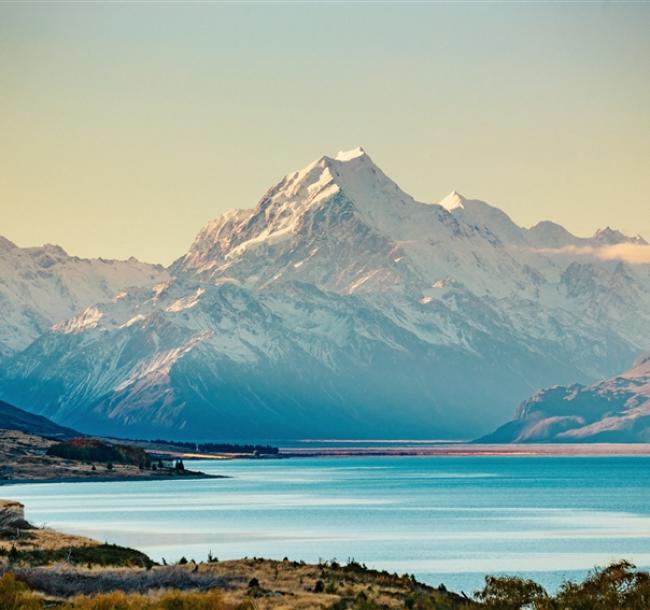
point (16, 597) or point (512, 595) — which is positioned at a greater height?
point (512, 595)

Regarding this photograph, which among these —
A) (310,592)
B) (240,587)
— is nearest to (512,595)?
(310,592)

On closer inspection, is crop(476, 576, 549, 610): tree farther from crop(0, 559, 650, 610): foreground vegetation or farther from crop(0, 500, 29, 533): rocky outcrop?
crop(0, 500, 29, 533): rocky outcrop

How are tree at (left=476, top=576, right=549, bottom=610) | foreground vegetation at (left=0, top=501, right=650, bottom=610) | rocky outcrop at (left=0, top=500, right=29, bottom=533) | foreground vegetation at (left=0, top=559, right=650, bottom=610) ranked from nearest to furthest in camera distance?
1. foreground vegetation at (left=0, top=559, right=650, bottom=610)
2. foreground vegetation at (left=0, top=501, right=650, bottom=610)
3. tree at (left=476, top=576, right=549, bottom=610)
4. rocky outcrop at (left=0, top=500, right=29, bottom=533)

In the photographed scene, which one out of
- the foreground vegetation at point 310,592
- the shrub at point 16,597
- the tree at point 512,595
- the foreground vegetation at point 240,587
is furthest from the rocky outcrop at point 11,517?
the tree at point 512,595

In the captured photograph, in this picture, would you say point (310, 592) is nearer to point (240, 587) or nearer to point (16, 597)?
point (240, 587)

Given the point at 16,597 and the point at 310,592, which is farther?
the point at 310,592

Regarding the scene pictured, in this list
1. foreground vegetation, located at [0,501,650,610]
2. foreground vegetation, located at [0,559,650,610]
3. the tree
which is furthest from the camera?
the tree

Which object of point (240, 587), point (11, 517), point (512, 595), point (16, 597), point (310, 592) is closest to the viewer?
point (16, 597)

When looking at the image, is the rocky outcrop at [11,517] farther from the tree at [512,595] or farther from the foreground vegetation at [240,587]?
the tree at [512,595]

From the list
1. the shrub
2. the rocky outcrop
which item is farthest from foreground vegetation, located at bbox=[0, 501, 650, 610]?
the rocky outcrop

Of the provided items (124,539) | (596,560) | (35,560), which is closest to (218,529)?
(124,539)

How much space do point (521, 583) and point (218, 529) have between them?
10257 cm

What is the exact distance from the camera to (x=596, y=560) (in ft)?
502

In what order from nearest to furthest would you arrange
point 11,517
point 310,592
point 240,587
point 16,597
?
1. point 16,597
2. point 310,592
3. point 240,587
4. point 11,517
